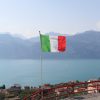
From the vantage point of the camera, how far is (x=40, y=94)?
17672 mm

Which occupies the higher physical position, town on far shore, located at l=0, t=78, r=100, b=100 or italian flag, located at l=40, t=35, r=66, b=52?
italian flag, located at l=40, t=35, r=66, b=52

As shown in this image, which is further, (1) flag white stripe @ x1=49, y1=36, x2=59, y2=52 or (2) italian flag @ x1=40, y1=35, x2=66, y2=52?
(1) flag white stripe @ x1=49, y1=36, x2=59, y2=52

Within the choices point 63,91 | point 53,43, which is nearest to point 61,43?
point 53,43

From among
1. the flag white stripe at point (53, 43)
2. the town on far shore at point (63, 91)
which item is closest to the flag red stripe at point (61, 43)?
the flag white stripe at point (53, 43)

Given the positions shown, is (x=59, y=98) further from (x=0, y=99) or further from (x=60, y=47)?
(x=0, y=99)

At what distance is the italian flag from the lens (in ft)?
57.2

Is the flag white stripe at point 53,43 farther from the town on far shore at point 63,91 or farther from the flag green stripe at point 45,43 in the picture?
the town on far shore at point 63,91

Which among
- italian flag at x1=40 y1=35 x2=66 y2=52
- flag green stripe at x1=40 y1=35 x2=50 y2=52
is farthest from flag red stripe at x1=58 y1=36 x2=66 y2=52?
flag green stripe at x1=40 y1=35 x2=50 y2=52

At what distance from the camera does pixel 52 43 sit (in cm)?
1766

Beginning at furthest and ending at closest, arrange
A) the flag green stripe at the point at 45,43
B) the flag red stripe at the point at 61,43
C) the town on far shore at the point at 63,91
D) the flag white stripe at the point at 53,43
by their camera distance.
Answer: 1. the flag red stripe at the point at 61,43
2. the flag white stripe at the point at 53,43
3. the flag green stripe at the point at 45,43
4. the town on far shore at the point at 63,91

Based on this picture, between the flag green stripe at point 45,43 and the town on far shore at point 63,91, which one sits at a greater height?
the flag green stripe at point 45,43

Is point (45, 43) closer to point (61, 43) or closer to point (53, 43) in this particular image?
point (53, 43)

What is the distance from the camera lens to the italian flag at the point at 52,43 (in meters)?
17.4

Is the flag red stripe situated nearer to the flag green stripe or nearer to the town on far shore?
the flag green stripe
